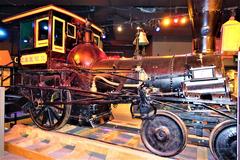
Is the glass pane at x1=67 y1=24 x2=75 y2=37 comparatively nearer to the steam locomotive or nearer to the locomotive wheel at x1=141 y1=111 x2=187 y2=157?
the steam locomotive

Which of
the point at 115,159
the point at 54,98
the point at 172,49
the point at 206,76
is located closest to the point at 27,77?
the point at 54,98

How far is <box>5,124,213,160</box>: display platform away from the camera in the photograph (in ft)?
9.19

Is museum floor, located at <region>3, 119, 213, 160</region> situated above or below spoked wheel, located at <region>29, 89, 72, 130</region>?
below

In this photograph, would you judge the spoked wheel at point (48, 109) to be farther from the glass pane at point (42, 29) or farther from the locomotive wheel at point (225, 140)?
the locomotive wheel at point (225, 140)

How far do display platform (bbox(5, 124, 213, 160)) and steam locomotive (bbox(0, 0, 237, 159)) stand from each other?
0.25 m

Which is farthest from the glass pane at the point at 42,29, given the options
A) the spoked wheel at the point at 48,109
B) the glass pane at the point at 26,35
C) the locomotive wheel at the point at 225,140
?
the locomotive wheel at the point at 225,140

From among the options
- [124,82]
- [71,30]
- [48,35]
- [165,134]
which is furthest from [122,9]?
[165,134]

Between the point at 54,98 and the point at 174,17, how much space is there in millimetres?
4933

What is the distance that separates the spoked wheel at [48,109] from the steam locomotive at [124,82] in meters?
0.02

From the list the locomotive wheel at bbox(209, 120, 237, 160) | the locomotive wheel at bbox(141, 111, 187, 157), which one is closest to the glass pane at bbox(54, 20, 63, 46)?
the locomotive wheel at bbox(141, 111, 187, 157)

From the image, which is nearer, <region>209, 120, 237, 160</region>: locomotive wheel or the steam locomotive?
<region>209, 120, 237, 160</region>: locomotive wheel

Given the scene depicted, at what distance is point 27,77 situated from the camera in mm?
4316

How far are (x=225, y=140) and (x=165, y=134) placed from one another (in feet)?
2.39

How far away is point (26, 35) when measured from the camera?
4.34 m
